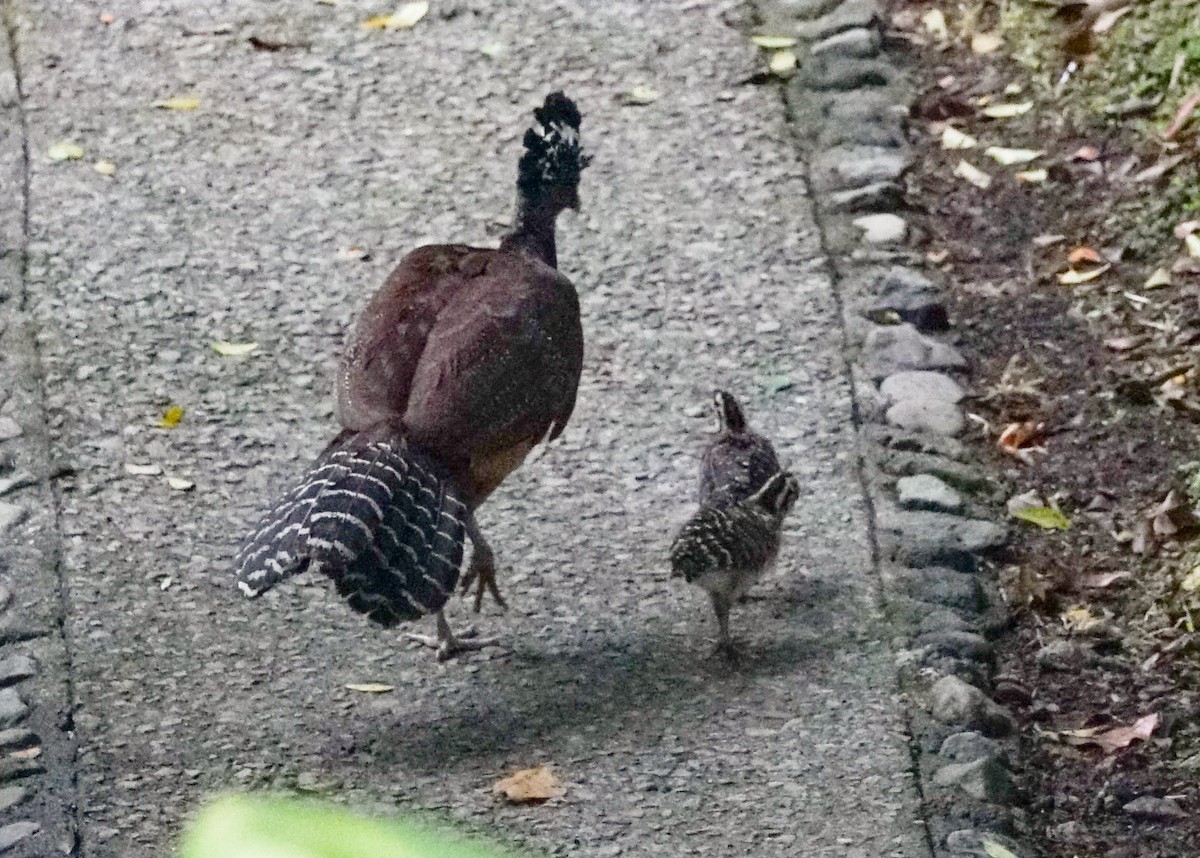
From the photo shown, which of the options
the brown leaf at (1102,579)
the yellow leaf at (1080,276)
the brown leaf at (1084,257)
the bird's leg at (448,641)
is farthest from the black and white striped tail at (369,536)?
the brown leaf at (1084,257)

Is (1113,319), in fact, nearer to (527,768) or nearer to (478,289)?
(478,289)

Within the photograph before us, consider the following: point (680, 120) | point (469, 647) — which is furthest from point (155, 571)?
point (680, 120)

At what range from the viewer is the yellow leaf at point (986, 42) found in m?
8.30

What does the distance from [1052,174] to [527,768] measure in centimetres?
388

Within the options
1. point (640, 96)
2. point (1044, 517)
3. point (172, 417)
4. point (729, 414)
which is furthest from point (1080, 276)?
point (172, 417)

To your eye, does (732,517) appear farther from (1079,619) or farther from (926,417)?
(926,417)

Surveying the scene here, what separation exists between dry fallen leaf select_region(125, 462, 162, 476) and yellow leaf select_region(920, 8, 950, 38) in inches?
167

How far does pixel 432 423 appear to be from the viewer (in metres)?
4.73

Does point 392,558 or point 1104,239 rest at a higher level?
point 392,558

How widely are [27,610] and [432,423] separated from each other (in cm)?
137

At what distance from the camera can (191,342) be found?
6.50 metres

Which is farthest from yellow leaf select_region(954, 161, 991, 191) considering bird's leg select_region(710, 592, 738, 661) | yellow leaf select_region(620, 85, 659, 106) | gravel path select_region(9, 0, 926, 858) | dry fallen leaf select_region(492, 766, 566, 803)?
dry fallen leaf select_region(492, 766, 566, 803)

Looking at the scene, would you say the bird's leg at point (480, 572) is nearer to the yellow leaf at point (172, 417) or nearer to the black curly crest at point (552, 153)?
the black curly crest at point (552, 153)

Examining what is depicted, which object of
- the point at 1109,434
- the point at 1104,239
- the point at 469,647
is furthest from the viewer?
the point at 1104,239
